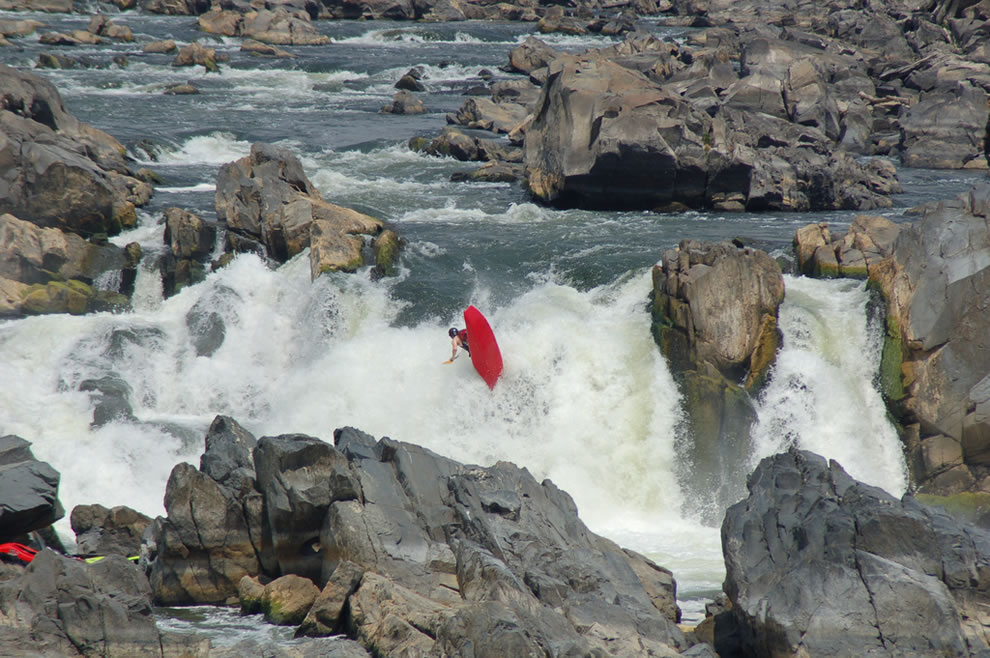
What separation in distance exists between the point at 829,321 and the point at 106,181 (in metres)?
17.0

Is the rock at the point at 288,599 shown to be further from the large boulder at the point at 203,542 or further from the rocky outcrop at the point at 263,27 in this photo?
the rocky outcrop at the point at 263,27

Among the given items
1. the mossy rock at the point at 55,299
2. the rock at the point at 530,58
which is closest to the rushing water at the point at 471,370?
the mossy rock at the point at 55,299

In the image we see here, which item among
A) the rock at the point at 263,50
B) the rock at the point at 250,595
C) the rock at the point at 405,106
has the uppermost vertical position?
the rock at the point at 263,50

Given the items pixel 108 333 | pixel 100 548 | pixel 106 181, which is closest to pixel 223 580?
pixel 100 548

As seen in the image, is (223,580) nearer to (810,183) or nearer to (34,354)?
(34,354)

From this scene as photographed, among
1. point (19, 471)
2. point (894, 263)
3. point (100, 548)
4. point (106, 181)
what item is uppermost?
point (894, 263)

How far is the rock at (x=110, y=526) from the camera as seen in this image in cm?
1480

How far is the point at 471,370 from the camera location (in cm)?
1984

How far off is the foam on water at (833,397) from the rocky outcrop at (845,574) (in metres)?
6.00

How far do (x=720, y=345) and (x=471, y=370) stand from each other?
4.81m

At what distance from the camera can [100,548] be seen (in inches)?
575

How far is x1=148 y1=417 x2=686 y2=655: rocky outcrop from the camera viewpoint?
1067 cm

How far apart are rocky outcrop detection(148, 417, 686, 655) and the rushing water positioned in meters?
2.71

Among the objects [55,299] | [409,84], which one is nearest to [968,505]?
[55,299]
